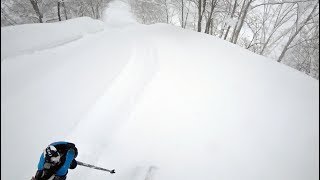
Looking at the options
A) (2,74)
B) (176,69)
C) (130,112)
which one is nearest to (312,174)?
(130,112)

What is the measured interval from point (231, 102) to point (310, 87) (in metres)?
3.13

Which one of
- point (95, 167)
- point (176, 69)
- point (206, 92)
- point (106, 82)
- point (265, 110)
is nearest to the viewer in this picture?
point (95, 167)

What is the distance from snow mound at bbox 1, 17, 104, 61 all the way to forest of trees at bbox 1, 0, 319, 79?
14.3ft

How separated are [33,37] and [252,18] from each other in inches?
593

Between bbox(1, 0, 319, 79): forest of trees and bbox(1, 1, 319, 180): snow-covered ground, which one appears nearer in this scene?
bbox(1, 1, 319, 180): snow-covered ground

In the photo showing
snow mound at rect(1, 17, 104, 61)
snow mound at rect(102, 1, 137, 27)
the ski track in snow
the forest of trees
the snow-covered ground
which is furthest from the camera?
snow mound at rect(102, 1, 137, 27)

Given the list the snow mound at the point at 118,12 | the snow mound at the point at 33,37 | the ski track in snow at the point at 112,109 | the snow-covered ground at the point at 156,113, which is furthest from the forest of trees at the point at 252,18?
the ski track in snow at the point at 112,109

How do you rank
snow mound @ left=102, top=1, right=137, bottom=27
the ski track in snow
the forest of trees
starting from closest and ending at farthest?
the ski track in snow
the forest of trees
snow mound @ left=102, top=1, right=137, bottom=27

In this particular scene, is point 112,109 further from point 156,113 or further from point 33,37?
point 33,37

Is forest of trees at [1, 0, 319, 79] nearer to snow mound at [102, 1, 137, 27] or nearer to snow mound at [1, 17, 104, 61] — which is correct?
snow mound at [102, 1, 137, 27]

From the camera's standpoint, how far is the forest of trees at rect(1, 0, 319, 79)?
13.8 metres

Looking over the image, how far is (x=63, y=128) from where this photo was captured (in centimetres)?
555

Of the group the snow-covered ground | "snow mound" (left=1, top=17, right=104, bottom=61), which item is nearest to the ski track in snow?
the snow-covered ground

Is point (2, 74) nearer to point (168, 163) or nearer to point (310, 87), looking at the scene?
point (168, 163)
